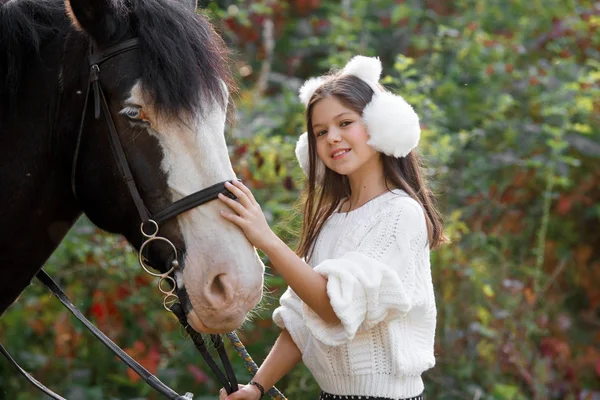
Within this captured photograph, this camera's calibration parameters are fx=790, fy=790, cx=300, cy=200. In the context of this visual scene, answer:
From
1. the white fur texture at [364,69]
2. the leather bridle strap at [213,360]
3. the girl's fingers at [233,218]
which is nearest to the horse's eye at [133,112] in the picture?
the girl's fingers at [233,218]

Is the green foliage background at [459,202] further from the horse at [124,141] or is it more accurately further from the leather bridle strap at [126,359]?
the horse at [124,141]

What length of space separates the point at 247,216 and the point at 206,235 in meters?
0.10

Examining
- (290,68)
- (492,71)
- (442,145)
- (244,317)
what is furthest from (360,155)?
(290,68)

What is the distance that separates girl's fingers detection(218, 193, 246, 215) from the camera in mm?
1725

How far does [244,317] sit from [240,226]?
20 cm

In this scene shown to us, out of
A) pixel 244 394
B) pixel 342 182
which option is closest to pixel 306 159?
pixel 342 182

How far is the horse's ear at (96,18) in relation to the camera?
1.81 meters

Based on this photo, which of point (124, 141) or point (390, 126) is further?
point (390, 126)

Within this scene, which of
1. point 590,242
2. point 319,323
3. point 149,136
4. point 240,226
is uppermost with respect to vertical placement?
point 149,136

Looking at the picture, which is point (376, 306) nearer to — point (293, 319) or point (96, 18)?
point (293, 319)

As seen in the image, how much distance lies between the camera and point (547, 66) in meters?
4.57

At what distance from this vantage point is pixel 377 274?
1.86 metres

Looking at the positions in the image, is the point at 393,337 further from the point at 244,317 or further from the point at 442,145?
the point at 442,145

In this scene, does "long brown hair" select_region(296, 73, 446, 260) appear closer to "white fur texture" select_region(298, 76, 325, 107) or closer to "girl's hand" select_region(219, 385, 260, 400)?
"white fur texture" select_region(298, 76, 325, 107)
